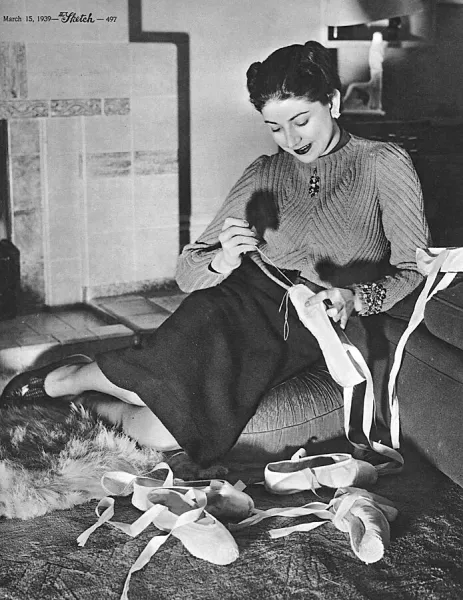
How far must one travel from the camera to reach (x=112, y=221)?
332cm

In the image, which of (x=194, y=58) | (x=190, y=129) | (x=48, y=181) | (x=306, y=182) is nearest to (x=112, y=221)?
(x=48, y=181)

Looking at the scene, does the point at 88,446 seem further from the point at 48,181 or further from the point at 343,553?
the point at 48,181

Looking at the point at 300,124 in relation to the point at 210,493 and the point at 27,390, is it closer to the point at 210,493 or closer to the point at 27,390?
the point at 210,493

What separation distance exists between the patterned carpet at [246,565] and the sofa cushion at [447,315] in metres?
0.35

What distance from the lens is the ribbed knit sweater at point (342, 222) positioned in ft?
6.31

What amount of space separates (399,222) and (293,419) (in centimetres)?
50

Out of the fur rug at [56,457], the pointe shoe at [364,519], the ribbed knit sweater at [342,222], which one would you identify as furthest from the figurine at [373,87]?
the pointe shoe at [364,519]

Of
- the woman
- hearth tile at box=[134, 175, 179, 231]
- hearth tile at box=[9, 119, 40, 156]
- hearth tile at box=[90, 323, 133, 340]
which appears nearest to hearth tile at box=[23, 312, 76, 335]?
hearth tile at box=[90, 323, 133, 340]

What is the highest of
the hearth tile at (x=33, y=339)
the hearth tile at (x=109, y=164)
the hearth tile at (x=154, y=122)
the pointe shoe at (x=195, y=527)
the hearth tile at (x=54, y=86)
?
the hearth tile at (x=54, y=86)

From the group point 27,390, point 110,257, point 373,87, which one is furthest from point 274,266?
point 373,87

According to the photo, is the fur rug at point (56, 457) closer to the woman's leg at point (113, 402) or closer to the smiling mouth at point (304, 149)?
the woman's leg at point (113, 402)

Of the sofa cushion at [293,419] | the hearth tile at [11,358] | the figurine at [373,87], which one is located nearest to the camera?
the sofa cushion at [293,419]

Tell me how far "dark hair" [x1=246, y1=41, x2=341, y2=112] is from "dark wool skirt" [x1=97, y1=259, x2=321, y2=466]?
47cm

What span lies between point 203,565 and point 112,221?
6.50 feet
